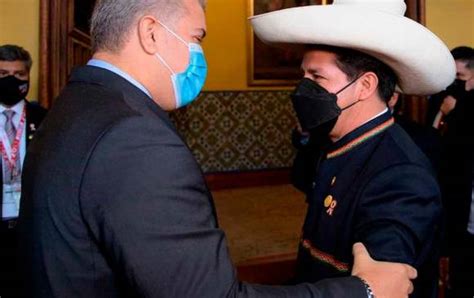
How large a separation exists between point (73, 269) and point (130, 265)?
14 cm

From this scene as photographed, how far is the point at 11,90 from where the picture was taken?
8.80 feet

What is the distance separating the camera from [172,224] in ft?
2.84

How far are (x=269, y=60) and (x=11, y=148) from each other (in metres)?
5.05

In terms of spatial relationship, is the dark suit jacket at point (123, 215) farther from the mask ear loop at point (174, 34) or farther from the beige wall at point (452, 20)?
the beige wall at point (452, 20)

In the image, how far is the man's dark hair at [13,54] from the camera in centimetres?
269

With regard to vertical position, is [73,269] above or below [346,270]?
above

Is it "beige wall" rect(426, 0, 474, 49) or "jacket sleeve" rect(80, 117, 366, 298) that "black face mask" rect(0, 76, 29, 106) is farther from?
"beige wall" rect(426, 0, 474, 49)

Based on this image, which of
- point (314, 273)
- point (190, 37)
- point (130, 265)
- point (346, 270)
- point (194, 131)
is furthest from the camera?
point (194, 131)

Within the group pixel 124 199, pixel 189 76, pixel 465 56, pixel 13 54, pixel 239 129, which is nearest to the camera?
pixel 124 199

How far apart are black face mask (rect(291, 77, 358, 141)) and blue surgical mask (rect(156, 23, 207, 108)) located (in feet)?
1.32

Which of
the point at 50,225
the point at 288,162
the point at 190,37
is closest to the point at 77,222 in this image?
the point at 50,225

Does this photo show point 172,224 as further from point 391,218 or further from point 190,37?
point 391,218

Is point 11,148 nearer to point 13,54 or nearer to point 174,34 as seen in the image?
point 13,54

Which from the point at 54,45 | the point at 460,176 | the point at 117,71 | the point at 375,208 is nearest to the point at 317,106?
the point at 375,208
